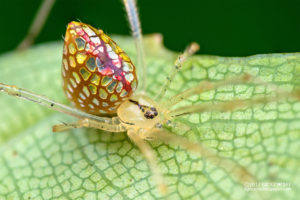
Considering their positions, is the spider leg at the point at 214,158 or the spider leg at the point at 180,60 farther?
the spider leg at the point at 180,60

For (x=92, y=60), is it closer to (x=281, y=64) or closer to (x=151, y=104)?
(x=151, y=104)

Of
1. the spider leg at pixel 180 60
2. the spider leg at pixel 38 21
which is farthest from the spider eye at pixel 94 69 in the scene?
the spider leg at pixel 38 21

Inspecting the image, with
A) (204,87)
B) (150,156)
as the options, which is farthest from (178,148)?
(204,87)

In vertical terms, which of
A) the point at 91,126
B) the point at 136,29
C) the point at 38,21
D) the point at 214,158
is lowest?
the point at 214,158

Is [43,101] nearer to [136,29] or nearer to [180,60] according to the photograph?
[136,29]

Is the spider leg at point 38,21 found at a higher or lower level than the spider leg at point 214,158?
higher

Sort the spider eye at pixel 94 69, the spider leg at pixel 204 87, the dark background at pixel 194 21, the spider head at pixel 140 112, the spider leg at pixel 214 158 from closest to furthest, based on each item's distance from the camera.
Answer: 1. the spider leg at pixel 214 158
2. the spider leg at pixel 204 87
3. the spider eye at pixel 94 69
4. the spider head at pixel 140 112
5. the dark background at pixel 194 21

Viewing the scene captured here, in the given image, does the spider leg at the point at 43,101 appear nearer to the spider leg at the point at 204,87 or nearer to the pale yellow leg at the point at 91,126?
the pale yellow leg at the point at 91,126
